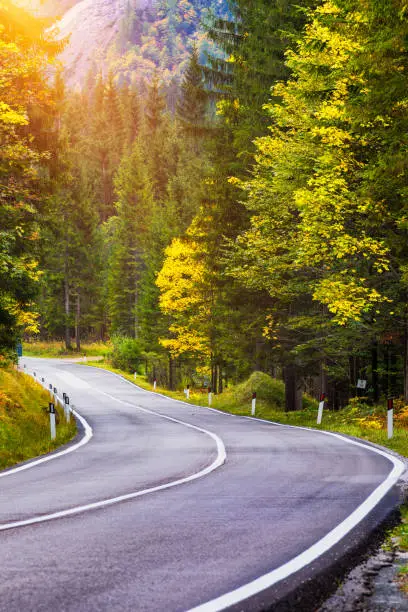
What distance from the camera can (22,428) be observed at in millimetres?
17250

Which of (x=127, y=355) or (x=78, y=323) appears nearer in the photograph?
(x=127, y=355)

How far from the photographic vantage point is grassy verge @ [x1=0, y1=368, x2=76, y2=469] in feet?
46.9

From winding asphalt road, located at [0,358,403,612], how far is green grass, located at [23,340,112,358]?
59.5 meters

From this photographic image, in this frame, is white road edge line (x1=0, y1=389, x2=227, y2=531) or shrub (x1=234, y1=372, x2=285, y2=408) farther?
shrub (x1=234, y1=372, x2=285, y2=408)

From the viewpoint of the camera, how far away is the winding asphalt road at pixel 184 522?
444 cm

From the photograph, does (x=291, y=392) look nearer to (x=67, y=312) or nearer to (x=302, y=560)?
(x=302, y=560)

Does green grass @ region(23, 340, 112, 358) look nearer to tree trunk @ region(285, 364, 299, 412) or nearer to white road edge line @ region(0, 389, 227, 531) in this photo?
tree trunk @ region(285, 364, 299, 412)

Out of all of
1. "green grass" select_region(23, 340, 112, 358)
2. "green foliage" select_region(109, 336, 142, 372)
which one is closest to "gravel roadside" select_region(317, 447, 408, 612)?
"green foliage" select_region(109, 336, 142, 372)

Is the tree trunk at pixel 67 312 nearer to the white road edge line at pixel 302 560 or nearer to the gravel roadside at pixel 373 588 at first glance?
the white road edge line at pixel 302 560

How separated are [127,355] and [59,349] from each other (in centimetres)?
1676

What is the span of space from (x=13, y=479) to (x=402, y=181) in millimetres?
9935

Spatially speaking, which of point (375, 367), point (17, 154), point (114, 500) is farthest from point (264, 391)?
point (114, 500)

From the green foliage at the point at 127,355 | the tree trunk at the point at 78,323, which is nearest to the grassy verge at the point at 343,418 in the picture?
the green foliage at the point at 127,355

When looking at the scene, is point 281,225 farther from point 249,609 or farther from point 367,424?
point 249,609
